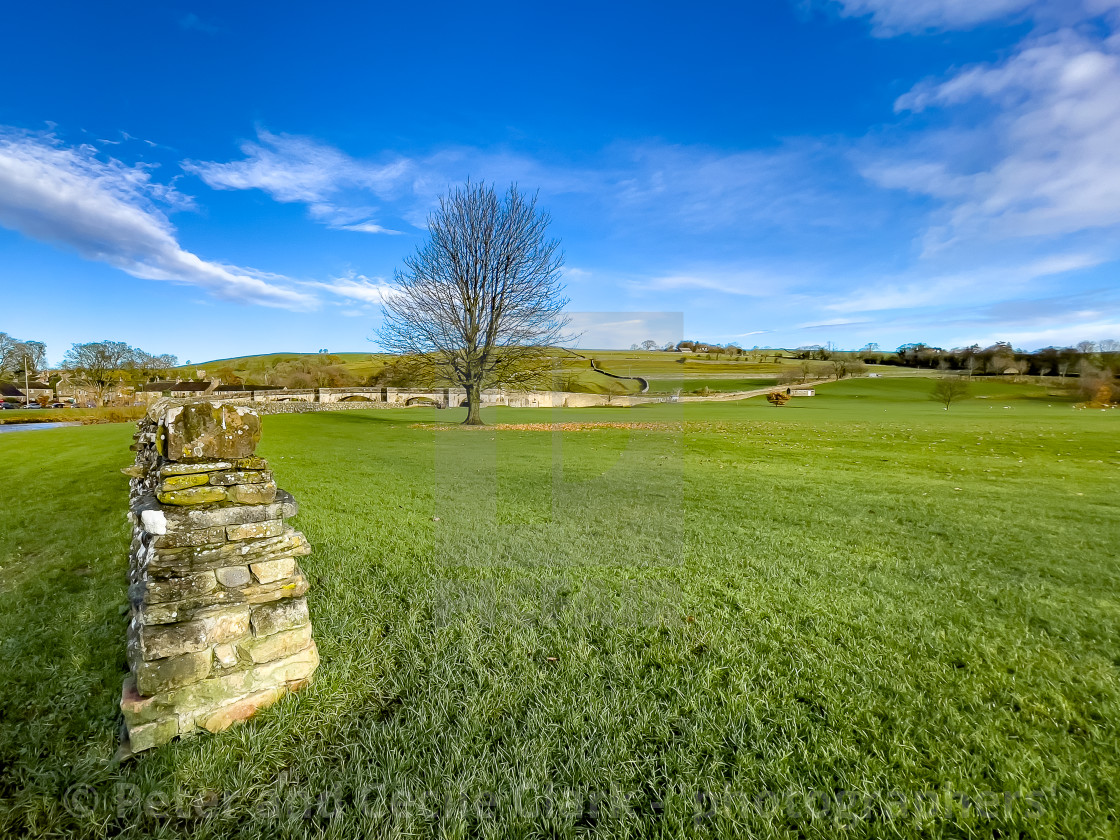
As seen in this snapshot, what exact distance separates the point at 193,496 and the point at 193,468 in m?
0.18

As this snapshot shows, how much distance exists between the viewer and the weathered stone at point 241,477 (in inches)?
121

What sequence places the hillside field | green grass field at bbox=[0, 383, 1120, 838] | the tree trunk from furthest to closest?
the hillside field, the tree trunk, green grass field at bbox=[0, 383, 1120, 838]

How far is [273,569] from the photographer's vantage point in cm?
313

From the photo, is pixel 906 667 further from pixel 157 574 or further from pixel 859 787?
pixel 157 574

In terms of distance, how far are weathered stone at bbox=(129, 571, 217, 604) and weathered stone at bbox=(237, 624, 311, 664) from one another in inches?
18.4

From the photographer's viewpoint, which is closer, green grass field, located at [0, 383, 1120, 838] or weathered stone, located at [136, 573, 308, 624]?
green grass field, located at [0, 383, 1120, 838]

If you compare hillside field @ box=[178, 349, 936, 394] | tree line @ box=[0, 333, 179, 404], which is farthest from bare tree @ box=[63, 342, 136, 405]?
hillside field @ box=[178, 349, 936, 394]

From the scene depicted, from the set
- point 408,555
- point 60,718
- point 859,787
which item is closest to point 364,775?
point 60,718

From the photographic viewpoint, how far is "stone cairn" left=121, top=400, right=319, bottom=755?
9.02ft

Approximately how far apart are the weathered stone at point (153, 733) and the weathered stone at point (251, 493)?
1.32 m

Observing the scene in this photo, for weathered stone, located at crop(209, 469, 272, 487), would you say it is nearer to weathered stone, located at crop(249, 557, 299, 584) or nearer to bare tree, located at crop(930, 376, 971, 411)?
Answer: weathered stone, located at crop(249, 557, 299, 584)

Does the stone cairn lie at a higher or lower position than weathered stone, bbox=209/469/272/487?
lower

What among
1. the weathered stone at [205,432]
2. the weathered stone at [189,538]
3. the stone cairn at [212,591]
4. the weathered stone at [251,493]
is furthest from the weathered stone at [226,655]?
the weathered stone at [205,432]

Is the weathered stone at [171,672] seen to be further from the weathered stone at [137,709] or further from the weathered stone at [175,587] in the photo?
the weathered stone at [175,587]
